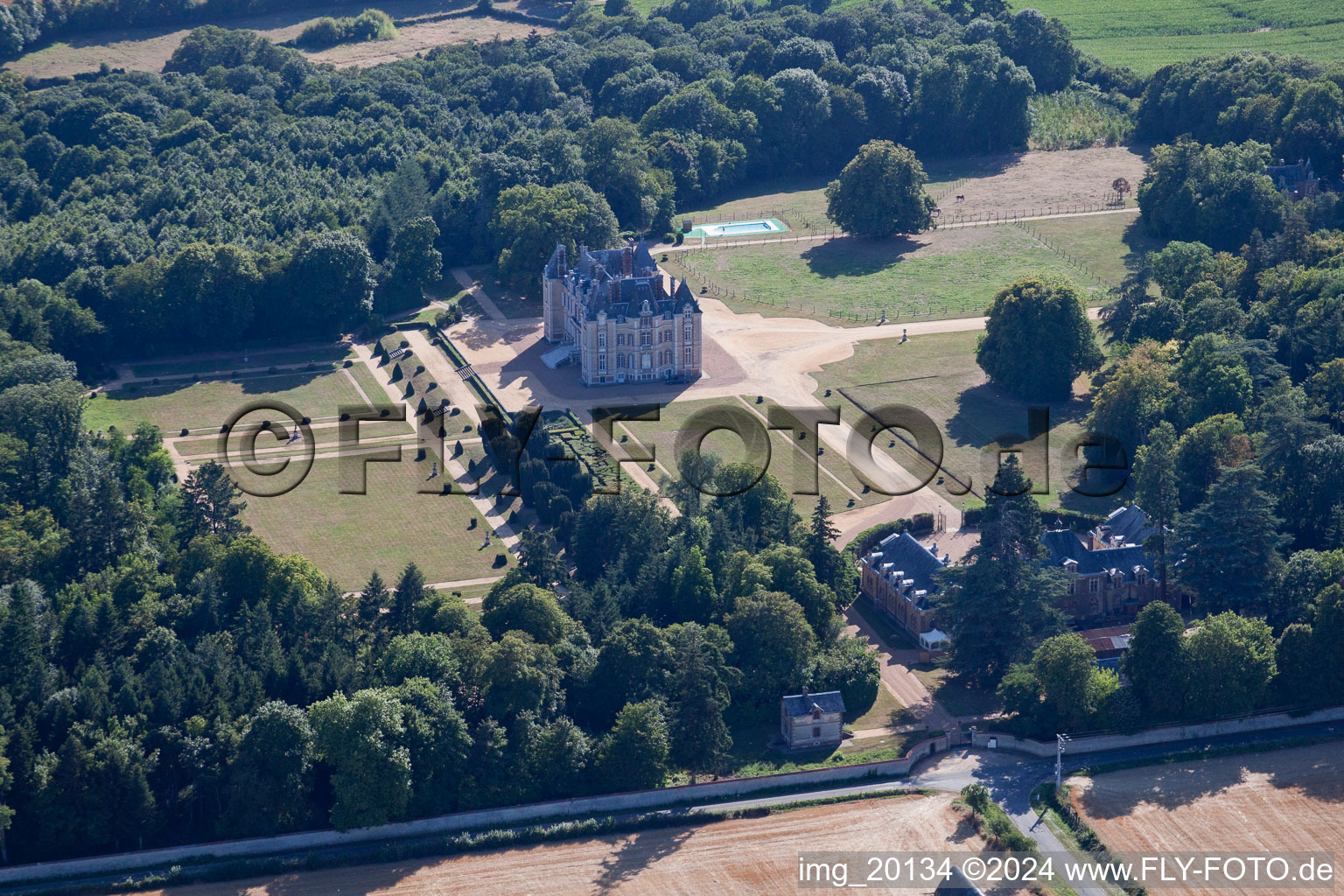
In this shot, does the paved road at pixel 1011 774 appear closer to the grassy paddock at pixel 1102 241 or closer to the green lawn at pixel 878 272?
the green lawn at pixel 878 272

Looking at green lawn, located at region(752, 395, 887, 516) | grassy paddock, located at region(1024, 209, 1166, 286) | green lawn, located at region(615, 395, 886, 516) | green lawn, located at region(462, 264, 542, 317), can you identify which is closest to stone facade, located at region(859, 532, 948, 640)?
green lawn, located at region(752, 395, 887, 516)

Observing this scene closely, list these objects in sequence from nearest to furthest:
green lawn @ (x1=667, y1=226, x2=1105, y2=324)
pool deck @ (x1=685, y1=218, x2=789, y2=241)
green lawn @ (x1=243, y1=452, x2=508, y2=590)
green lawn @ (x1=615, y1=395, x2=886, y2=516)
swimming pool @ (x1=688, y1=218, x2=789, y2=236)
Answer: green lawn @ (x1=243, y1=452, x2=508, y2=590) < green lawn @ (x1=615, y1=395, x2=886, y2=516) < green lawn @ (x1=667, y1=226, x2=1105, y2=324) < pool deck @ (x1=685, y1=218, x2=789, y2=241) < swimming pool @ (x1=688, y1=218, x2=789, y2=236)

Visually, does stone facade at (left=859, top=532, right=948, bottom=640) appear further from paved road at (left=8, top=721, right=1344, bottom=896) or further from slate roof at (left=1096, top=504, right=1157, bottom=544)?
paved road at (left=8, top=721, right=1344, bottom=896)

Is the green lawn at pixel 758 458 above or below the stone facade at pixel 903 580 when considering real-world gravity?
above

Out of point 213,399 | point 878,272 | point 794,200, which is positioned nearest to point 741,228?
point 794,200

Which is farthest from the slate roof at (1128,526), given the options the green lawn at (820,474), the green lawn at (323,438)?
the green lawn at (323,438)

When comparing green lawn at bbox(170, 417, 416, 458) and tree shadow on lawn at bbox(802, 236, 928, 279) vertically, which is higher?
tree shadow on lawn at bbox(802, 236, 928, 279)
